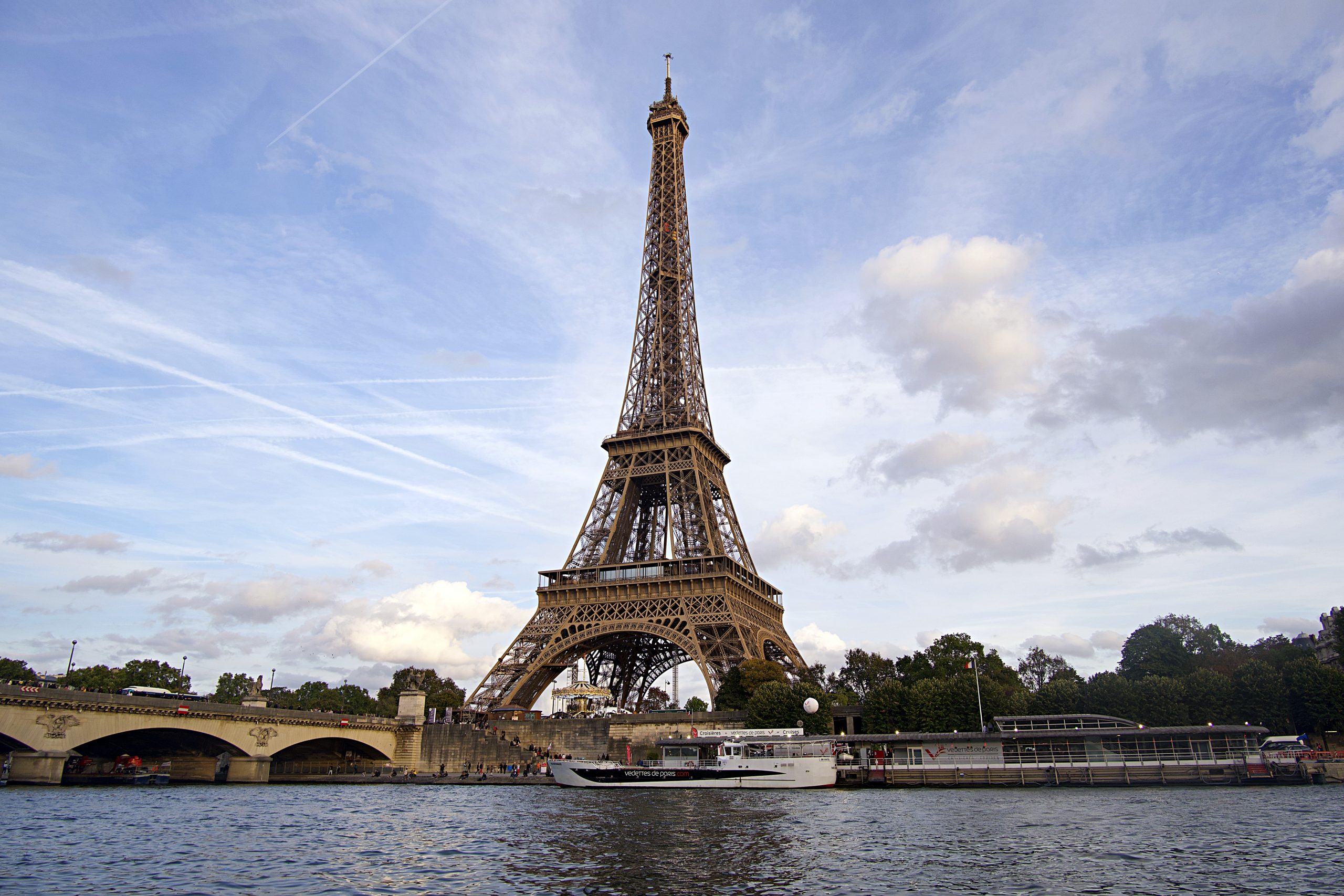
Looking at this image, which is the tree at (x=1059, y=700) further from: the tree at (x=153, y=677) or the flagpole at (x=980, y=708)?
the tree at (x=153, y=677)

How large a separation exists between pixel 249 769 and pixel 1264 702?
82293mm

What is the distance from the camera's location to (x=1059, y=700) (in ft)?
255

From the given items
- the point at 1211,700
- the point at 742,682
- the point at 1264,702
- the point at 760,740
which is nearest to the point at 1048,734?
the point at 760,740

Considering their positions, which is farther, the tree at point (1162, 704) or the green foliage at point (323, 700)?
the green foliage at point (323, 700)

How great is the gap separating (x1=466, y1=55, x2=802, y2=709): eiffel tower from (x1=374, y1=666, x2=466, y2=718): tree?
2951 cm

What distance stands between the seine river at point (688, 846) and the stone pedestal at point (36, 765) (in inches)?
96.2

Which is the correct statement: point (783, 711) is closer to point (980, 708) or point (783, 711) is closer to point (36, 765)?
point (980, 708)

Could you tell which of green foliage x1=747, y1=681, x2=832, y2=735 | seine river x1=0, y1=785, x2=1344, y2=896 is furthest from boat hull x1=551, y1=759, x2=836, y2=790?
seine river x1=0, y1=785, x2=1344, y2=896

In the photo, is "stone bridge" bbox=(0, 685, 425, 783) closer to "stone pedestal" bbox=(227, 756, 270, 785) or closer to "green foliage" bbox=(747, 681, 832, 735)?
"stone pedestal" bbox=(227, 756, 270, 785)

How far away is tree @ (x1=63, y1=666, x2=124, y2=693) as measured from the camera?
100938mm

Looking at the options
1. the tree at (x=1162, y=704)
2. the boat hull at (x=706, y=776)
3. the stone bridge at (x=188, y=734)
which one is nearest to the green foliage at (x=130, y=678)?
the stone bridge at (x=188, y=734)

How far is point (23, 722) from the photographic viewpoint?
51.2 meters

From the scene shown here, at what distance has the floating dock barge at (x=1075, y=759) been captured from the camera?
60.0 metres

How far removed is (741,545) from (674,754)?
90.9ft
